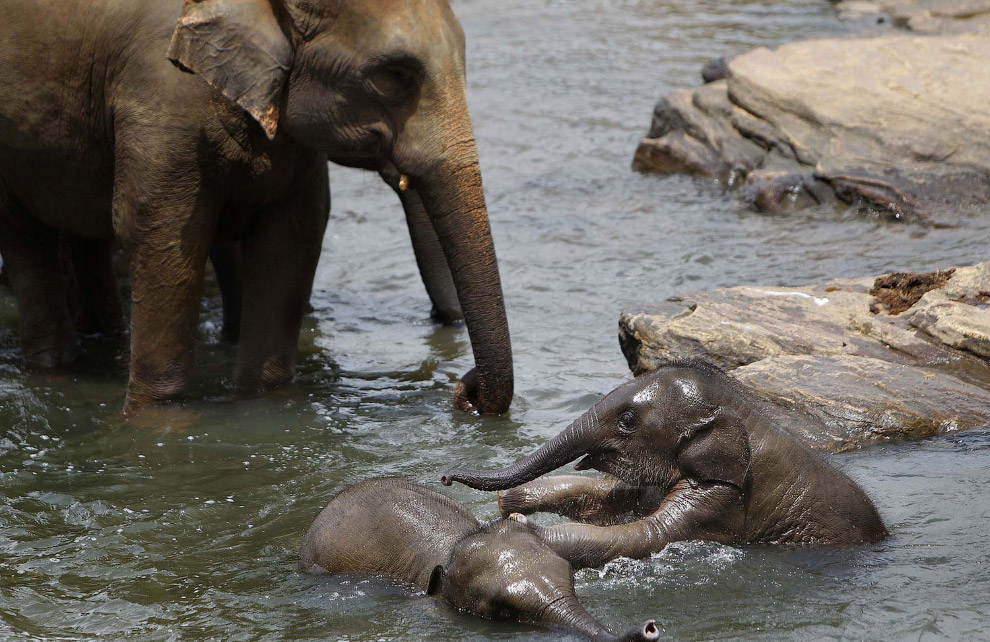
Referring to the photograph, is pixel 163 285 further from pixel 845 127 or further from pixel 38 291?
pixel 845 127

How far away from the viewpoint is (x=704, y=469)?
5531mm

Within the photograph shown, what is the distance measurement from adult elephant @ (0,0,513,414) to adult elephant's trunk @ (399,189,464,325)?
58.1 inches

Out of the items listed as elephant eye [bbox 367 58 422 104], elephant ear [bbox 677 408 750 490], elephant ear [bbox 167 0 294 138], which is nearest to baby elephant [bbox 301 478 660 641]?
elephant ear [bbox 677 408 750 490]

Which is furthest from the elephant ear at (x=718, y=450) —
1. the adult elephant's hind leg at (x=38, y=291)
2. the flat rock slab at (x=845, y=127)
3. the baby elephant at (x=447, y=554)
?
the flat rock slab at (x=845, y=127)

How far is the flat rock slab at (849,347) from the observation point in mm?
6660

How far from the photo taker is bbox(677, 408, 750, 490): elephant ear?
5.53 m

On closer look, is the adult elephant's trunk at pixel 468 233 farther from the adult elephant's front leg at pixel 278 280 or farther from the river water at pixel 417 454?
the adult elephant's front leg at pixel 278 280

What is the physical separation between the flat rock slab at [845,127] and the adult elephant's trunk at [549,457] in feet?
20.4

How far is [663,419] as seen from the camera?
5.60 metres

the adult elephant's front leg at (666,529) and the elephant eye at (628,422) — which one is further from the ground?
the elephant eye at (628,422)

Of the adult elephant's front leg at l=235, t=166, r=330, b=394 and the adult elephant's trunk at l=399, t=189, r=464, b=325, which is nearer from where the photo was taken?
the adult elephant's front leg at l=235, t=166, r=330, b=394

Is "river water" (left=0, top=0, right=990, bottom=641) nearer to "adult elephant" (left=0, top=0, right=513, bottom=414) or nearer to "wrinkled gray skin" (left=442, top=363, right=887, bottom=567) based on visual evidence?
"wrinkled gray skin" (left=442, top=363, right=887, bottom=567)

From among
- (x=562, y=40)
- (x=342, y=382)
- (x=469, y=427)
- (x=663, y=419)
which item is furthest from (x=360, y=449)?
(x=562, y=40)

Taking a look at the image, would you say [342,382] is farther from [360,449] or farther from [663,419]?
[663,419]
